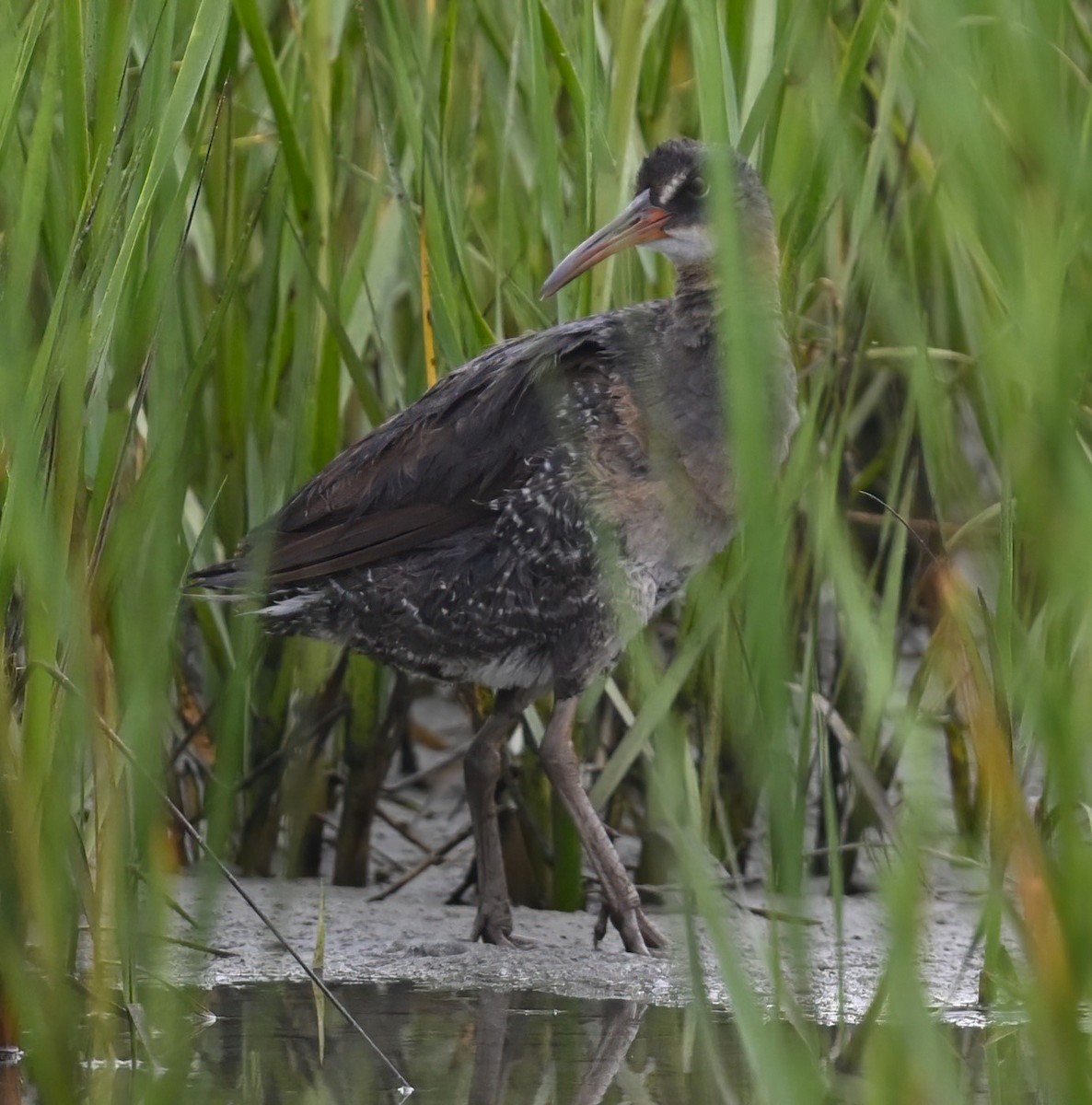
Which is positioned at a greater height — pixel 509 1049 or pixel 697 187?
pixel 697 187

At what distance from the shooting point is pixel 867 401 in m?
4.82

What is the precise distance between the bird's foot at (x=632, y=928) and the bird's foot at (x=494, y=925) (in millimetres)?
149

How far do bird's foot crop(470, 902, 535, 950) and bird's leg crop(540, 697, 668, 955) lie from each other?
17 centimetres

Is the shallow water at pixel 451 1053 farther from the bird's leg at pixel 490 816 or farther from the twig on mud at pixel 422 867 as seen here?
the twig on mud at pixel 422 867

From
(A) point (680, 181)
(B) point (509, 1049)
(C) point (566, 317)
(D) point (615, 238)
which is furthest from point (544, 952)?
(A) point (680, 181)

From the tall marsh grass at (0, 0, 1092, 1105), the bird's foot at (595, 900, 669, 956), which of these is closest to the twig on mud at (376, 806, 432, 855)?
the tall marsh grass at (0, 0, 1092, 1105)

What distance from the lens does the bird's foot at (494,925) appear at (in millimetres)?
3793

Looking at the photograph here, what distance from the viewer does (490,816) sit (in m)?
3.96

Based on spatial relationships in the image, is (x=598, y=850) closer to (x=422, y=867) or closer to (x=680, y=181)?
(x=422, y=867)

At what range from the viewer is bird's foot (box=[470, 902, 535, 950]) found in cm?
379

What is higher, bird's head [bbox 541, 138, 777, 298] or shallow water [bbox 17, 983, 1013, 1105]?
bird's head [bbox 541, 138, 777, 298]

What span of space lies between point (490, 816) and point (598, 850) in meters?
0.26

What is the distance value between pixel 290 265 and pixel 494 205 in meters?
0.90

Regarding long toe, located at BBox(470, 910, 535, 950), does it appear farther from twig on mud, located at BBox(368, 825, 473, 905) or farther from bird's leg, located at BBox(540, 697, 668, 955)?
twig on mud, located at BBox(368, 825, 473, 905)
